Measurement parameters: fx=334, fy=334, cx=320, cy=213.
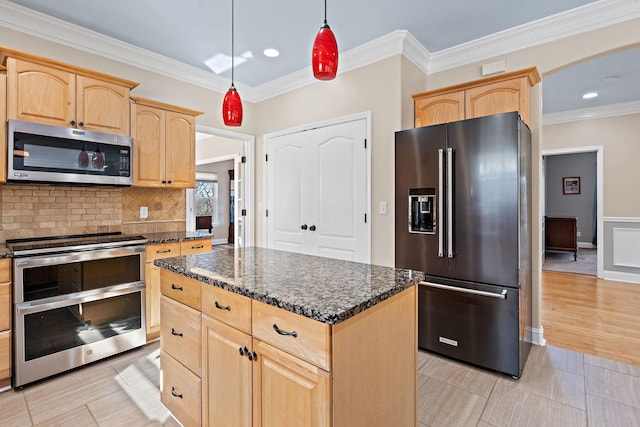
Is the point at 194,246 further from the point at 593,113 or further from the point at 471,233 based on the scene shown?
the point at 593,113

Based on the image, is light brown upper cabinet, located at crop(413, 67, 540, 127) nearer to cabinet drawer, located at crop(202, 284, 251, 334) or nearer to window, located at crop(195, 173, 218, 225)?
cabinet drawer, located at crop(202, 284, 251, 334)

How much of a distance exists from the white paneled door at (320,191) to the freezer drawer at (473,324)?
873mm

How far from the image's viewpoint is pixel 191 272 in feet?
5.13

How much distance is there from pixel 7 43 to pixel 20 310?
2.06 metres

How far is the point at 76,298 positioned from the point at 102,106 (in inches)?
60.1

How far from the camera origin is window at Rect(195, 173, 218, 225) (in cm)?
842

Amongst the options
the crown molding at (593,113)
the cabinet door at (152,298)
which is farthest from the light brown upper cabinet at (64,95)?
the crown molding at (593,113)

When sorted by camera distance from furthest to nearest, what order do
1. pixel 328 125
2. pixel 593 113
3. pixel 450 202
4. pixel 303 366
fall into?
pixel 593 113 < pixel 328 125 < pixel 450 202 < pixel 303 366

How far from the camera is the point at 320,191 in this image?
3666 mm

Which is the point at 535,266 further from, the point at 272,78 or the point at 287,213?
the point at 272,78

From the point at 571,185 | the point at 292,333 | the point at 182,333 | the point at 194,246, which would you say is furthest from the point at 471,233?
the point at 571,185

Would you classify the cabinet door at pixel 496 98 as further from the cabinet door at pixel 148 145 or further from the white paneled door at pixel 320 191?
the cabinet door at pixel 148 145

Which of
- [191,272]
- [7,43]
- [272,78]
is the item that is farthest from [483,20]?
[7,43]

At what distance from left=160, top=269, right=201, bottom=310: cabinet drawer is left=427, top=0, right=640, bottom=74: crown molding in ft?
10.2
